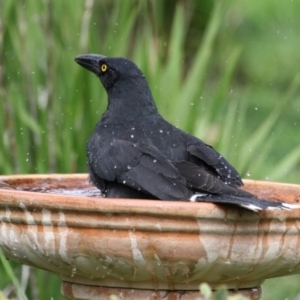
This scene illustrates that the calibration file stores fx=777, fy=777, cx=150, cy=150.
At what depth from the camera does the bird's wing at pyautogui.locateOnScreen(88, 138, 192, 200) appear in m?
2.90

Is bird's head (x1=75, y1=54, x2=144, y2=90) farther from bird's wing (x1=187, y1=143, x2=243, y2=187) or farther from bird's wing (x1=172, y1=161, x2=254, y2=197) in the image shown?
bird's wing (x1=172, y1=161, x2=254, y2=197)

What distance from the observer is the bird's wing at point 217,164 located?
10.9 ft

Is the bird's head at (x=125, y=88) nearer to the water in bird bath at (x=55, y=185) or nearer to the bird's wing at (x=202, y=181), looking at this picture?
the water in bird bath at (x=55, y=185)

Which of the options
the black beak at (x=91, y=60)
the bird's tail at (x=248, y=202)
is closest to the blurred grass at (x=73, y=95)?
the black beak at (x=91, y=60)

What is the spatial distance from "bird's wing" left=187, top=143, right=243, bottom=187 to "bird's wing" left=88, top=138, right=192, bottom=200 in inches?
9.8

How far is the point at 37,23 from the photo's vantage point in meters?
5.48

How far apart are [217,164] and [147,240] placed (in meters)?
0.83

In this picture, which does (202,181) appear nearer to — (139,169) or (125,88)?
(139,169)

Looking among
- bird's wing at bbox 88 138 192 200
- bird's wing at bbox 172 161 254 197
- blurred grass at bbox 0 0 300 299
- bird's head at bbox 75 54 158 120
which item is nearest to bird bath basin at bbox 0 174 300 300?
bird's wing at bbox 172 161 254 197

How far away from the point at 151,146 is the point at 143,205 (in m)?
0.77

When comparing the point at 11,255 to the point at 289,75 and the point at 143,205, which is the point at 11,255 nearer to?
the point at 143,205

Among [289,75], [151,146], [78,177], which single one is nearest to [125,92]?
[78,177]

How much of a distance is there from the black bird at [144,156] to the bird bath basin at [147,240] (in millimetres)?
103

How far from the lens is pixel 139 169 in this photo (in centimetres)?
302
